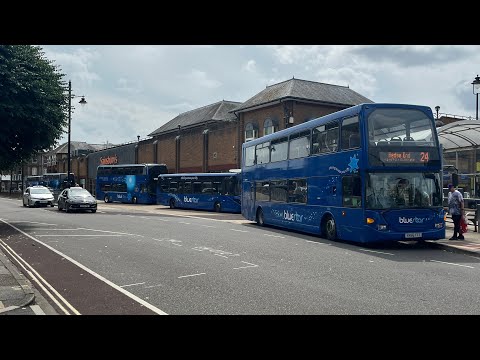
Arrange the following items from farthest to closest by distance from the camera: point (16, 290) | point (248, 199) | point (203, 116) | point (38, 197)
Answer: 1. point (203, 116)
2. point (38, 197)
3. point (248, 199)
4. point (16, 290)

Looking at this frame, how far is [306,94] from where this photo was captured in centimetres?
3997

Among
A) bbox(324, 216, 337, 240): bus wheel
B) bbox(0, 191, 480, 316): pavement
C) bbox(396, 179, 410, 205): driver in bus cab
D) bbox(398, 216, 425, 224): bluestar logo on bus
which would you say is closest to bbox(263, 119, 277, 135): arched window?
bbox(324, 216, 337, 240): bus wheel

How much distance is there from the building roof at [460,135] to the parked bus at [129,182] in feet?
82.2

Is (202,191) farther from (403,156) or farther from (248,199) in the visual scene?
(403,156)

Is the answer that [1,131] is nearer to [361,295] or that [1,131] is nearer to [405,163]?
[405,163]

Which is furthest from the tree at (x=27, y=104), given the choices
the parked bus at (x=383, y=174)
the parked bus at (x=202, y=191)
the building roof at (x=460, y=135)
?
the building roof at (x=460, y=135)

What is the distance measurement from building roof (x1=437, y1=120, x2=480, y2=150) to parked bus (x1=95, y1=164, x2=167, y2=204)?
2505 cm

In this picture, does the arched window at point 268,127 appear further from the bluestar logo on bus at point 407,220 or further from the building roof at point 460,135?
the bluestar logo on bus at point 407,220

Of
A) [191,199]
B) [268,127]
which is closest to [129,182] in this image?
[191,199]

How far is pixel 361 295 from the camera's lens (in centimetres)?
738

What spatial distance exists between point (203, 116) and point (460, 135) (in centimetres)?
3493

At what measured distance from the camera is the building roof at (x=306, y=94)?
39.6m

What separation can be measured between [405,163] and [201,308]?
8.51 meters
